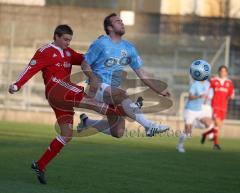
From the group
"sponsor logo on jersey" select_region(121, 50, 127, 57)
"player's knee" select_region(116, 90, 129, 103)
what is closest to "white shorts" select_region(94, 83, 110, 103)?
"player's knee" select_region(116, 90, 129, 103)

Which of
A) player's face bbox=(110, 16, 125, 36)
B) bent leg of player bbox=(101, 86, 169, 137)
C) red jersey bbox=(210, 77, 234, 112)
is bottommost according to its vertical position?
red jersey bbox=(210, 77, 234, 112)

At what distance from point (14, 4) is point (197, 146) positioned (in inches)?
445

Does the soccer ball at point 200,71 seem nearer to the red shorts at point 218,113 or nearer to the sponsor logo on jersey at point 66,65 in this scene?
the sponsor logo on jersey at point 66,65

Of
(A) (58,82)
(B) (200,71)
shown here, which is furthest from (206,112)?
(A) (58,82)

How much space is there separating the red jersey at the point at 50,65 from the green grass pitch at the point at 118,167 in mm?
1416

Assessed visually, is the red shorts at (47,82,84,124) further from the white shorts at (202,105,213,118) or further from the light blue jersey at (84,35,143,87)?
the white shorts at (202,105,213,118)

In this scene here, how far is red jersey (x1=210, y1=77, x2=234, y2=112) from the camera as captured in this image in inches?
877

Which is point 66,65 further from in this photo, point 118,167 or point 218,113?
point 218,113

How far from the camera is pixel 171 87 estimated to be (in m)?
27.1

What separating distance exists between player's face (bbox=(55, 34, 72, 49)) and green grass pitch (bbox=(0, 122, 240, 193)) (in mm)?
1900

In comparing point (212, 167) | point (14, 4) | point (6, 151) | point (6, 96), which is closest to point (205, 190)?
point (212, 167)

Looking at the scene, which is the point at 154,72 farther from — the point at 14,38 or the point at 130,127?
the point at 14,38

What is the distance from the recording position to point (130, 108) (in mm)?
11992

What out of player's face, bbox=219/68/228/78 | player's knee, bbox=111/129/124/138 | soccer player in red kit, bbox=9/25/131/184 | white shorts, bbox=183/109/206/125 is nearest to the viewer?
soccer player in red kit, bbox=9/25/131/184
